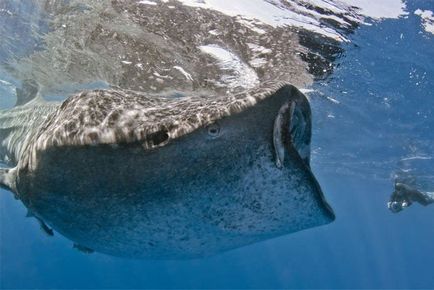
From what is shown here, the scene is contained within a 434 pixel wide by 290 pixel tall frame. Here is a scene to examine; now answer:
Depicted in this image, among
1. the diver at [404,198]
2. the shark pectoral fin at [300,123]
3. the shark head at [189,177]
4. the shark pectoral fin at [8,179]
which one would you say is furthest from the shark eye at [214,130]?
the diver at [404,198]

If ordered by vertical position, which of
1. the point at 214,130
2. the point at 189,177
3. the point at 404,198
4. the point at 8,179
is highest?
the point at 214,130

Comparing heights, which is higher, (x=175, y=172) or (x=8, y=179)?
(x=175, y=172)

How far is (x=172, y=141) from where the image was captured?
3.43 metres

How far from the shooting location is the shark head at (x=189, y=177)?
341cm

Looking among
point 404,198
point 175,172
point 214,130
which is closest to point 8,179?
point 175,172

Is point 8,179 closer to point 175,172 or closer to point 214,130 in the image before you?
point 175,172

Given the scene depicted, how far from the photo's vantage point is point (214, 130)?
338 centimetres

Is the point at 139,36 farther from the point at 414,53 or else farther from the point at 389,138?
the point at 389,138

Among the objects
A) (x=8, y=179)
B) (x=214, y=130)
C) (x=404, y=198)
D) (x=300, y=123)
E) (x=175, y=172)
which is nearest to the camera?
(x=214, y=130)

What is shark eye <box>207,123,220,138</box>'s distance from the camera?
3.35 m

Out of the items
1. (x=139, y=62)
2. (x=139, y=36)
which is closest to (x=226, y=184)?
(x=139, y=36)

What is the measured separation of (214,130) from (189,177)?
0.55 metres

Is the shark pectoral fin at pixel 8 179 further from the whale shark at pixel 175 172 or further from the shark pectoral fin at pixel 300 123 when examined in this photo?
the shark pectoral fin at pixel 300 123

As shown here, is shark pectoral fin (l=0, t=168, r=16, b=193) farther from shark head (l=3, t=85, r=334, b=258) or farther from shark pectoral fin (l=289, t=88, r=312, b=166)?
shark pectoral fin (l=289, t=88, r=312, b=166)
